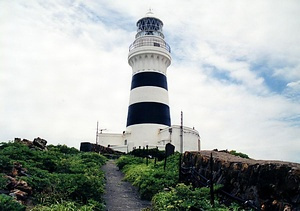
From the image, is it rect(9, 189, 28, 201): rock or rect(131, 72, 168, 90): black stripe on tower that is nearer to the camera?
rect(9, 189, 28, 201): rock

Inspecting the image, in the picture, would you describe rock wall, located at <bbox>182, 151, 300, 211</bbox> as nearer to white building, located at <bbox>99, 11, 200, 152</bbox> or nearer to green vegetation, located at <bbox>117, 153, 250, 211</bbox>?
green vegetation, located at <bbox>117, 153, 250, 211</bbox>

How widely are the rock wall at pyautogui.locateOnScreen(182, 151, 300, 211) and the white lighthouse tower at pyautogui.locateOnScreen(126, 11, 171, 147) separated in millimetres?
21098

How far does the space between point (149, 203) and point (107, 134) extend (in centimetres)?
2571

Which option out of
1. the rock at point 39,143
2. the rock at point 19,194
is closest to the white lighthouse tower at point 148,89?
the rock at point 39,143

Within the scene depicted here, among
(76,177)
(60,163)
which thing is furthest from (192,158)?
(60,163)

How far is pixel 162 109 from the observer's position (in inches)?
1262

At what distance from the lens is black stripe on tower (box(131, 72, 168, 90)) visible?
1275 inches

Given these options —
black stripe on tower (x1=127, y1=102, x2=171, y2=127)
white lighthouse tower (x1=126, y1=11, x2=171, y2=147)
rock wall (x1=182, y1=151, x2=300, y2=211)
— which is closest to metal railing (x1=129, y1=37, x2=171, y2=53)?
white lighthouse tower (x1=126, y1=11, x2=171, y2=147)

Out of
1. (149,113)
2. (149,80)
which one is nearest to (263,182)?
(149,113)

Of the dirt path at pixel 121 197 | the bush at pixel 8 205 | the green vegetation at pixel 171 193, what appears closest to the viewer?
the bush at pixel 8 205

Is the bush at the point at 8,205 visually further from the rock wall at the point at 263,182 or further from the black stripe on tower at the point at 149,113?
the black stripe on tower at the point at 149,113

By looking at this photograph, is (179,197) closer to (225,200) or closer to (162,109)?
(225,200)

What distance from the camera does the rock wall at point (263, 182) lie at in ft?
21.5

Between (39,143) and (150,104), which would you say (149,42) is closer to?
(150,104)
